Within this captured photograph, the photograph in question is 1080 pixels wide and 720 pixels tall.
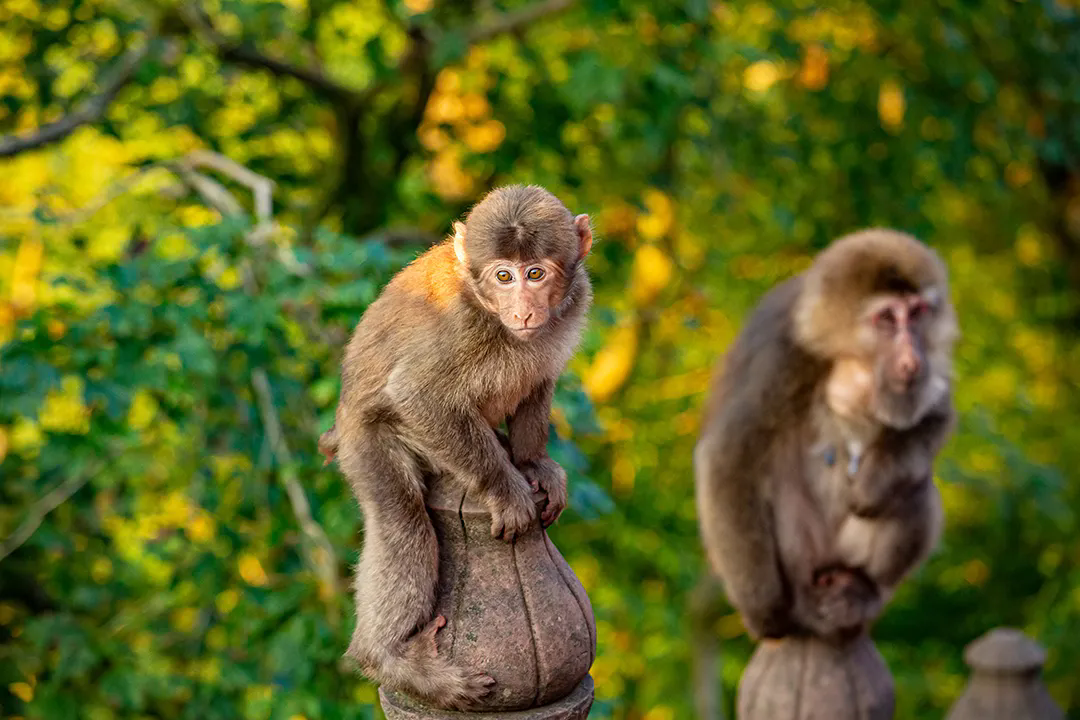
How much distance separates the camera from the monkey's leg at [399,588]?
5.76 feet

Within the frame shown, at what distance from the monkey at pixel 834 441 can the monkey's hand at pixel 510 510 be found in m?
1.65

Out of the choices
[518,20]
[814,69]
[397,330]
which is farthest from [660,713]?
[397,330]

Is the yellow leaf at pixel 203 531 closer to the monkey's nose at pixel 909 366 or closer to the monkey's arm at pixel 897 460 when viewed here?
the monkey's arm at pixel 897 460

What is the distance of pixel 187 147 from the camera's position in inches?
205

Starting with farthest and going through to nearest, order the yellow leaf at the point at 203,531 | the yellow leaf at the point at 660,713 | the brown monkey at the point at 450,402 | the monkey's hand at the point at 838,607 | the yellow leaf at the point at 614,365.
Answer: the yellow leaf at the point at 660,713, the yellow leaf at the point at 614,365, the yellow leaf at the point at 203,531, the monkey's hand at the point at 838,607, the brown monkey at the point at 450,402

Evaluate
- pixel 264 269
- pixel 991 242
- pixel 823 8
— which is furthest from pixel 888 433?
pixel 991 242

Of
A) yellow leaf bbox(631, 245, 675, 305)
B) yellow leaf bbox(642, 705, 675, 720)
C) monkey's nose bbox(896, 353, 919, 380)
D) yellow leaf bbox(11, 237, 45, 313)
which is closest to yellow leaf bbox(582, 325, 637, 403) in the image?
yellow leaf bbox(631, 245, 675, 305)

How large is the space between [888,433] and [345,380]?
6.09 feet

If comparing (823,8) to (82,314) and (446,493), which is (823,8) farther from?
(446,493)

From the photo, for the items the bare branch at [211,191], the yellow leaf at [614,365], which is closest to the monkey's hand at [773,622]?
the bare branch at [211,191]

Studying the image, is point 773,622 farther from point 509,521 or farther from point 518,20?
point 518,20

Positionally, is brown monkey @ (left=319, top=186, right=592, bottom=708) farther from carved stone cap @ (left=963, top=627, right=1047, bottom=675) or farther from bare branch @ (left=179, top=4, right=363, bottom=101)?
bare branch @ (left=179, top=4, right=363, bottom=101)

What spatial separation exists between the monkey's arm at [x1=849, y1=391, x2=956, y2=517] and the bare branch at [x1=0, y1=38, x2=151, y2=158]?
2.86 meters

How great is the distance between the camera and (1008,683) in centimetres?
349
